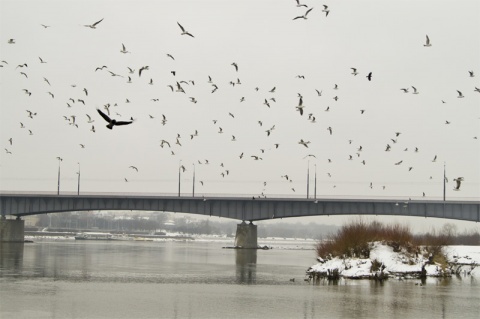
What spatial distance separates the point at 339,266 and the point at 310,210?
7758 centimetres

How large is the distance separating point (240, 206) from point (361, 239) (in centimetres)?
8091

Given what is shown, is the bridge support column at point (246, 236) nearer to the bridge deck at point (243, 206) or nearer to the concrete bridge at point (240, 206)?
the concrete bridge at point (240, 206)

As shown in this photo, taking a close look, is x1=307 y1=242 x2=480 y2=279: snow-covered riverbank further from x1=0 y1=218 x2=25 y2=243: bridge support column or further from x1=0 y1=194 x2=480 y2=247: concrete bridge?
x1=0 y1=218 x2=25 y2=243: bridge support column

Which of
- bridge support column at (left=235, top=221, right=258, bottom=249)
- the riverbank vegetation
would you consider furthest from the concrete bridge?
the riverbank vegetation

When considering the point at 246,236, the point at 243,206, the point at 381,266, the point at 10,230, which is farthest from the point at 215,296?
the point at 10,230

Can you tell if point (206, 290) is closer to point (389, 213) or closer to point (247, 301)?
point (247, 301)

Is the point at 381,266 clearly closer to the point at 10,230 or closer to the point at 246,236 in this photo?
the point at 246,236

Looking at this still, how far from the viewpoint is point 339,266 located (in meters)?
62.1

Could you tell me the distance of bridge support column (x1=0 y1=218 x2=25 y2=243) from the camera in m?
154

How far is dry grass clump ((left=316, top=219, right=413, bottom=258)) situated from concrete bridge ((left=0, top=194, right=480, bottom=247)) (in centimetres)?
6178

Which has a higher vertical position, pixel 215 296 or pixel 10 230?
pixel 10 230

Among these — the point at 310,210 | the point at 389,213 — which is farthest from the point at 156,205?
the point at 389,213

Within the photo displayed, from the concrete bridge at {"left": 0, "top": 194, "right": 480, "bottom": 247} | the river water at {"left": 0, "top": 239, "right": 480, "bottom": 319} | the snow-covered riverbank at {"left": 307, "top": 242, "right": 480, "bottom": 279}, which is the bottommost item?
the river water at {"left": 0, "top": 239, "right": 480, "bottom": 319}

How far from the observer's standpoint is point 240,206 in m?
144
